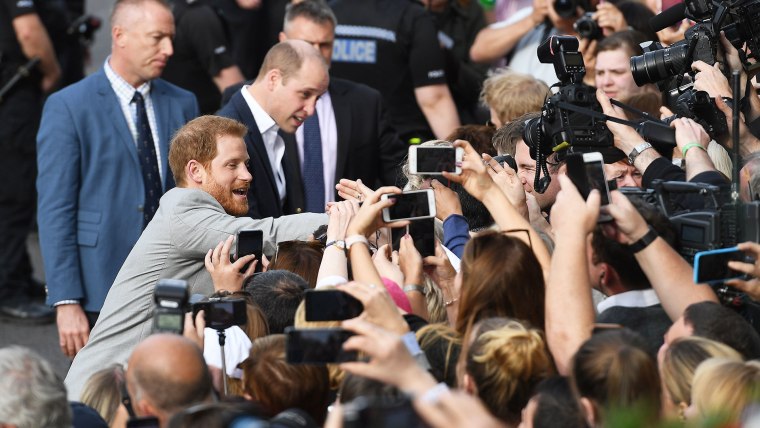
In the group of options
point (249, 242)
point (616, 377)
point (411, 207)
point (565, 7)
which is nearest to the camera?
point (616, 377)

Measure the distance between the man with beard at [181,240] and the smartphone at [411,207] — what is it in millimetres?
875

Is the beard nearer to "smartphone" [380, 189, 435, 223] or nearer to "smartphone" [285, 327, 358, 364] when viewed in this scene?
"smartphone" [380, 189, 435, 223]

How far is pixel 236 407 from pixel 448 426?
0.84 m

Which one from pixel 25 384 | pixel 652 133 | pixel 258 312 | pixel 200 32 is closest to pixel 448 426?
pixel 25 384

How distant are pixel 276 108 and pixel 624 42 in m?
1.98

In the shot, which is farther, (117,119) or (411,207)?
(117,119)

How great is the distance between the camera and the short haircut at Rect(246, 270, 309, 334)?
4.76 meters

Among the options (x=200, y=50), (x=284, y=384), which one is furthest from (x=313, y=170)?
(x=284, y=384)

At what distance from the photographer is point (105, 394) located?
13.8ft

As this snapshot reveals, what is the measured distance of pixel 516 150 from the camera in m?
6.12

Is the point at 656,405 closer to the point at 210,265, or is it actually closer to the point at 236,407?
the point at 236,407

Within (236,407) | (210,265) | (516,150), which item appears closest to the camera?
(236,407)

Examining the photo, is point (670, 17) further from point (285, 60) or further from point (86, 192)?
point (86, 192)

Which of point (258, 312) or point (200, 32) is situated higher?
point (200, 32)
